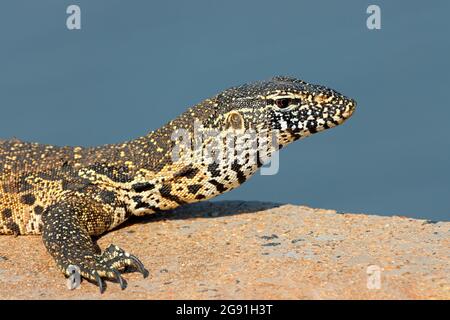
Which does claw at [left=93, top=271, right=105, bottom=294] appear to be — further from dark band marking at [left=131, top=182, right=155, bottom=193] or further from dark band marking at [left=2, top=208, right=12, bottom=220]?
dark band marking at [left=2, top=208, right=12, bottom=220]

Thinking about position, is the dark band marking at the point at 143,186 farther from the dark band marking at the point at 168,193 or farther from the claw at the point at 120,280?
the claw at the point at 120,280

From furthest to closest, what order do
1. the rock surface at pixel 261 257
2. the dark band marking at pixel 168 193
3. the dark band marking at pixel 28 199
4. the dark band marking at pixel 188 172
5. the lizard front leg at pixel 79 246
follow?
1. the dark band marking at pixel 28 199
2. the dark band marking at pixel 168 193
3. the dark band marking at pixel 188 172
4. the lizard front leg at pixel 79 246
5. the rock surface at pixel 261 257

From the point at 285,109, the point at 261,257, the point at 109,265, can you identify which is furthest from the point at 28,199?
the point at 285,109

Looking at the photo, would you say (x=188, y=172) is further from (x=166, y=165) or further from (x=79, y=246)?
(x=79, y=246)

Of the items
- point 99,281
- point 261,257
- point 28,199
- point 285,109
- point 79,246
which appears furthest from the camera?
point 28,199

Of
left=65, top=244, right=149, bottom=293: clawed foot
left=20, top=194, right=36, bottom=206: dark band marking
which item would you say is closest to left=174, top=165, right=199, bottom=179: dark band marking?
left=65, top=244, right=149, bottom=293: clawed foot

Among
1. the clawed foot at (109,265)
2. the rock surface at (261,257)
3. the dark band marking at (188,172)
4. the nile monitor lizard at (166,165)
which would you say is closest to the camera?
the rock surface at (261,257)

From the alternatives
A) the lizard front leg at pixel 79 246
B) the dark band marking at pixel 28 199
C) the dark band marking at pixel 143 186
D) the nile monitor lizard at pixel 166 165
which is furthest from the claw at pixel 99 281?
the dark band marking at pixel 28 199

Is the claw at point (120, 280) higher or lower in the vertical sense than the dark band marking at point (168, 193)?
lower
